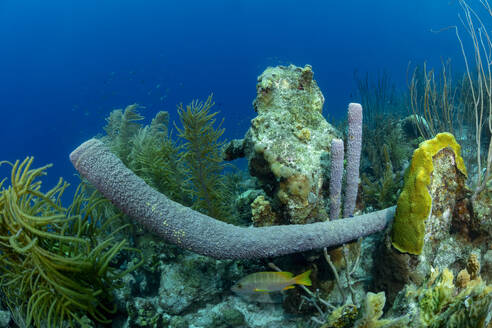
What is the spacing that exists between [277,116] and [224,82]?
66145 mm

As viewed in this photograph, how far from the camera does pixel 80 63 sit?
70250 mm

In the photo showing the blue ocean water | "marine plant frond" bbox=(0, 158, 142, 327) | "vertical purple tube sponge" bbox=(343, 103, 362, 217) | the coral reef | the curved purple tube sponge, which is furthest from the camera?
the blue ocean water

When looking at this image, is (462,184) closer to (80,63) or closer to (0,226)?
(0,226)

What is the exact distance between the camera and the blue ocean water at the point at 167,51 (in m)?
54.1

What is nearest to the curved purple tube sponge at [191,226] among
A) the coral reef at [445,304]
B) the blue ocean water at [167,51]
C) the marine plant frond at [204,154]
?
the coral reef at [445,304]

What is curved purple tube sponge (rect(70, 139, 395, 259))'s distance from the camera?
2.46 metres

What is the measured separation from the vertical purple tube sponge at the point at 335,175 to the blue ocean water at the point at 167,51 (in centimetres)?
5181

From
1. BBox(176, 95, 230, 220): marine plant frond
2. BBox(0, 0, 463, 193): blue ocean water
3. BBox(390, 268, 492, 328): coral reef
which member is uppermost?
BBox(0, 0, 463, 193): blue ocean water

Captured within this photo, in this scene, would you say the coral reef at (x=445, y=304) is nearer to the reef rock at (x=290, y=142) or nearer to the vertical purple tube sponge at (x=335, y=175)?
the vertical purple tube sponge at (x=335, y=175)

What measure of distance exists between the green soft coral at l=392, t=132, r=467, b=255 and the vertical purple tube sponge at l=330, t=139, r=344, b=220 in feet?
2.18

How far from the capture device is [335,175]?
308 cm

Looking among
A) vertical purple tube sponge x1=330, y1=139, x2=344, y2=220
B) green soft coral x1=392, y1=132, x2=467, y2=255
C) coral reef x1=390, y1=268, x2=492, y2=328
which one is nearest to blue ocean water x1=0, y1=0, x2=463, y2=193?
vertical purple tube sponge x1=330, y1=139, x2=344, y2=220

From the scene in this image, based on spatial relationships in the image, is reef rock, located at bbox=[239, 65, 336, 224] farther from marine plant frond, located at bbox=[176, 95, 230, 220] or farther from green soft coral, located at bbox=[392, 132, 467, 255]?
green soft coral, located at bbox=[392, 132, 467, 255]

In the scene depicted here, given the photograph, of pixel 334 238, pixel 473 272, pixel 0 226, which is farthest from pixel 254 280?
pixel 0 226
